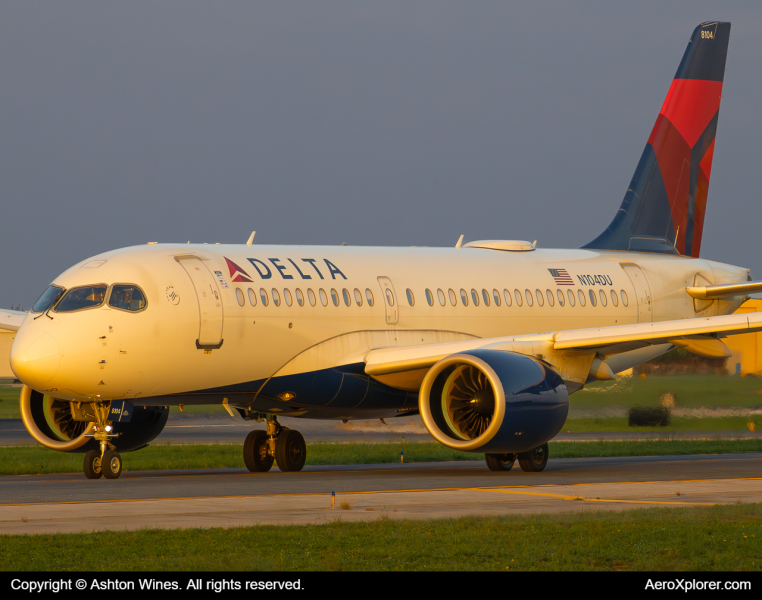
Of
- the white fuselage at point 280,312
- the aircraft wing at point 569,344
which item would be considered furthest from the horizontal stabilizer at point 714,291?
the aircraft wing at point 569,344

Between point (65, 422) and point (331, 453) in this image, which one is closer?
point (65, 422)

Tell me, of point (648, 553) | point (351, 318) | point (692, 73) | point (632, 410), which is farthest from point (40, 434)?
point (692, 73)

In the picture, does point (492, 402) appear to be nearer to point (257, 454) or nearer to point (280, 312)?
point (280, 312)

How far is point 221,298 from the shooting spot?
2205 centimetres

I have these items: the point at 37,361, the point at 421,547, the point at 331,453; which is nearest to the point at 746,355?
the point at 331,453

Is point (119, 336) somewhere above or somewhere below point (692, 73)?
below

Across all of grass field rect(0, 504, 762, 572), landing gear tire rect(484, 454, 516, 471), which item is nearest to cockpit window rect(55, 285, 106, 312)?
landing gear tire rect(484, 454, 516, 471)

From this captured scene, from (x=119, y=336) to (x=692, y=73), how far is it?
19.3 m

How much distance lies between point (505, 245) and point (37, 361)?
42.5ft

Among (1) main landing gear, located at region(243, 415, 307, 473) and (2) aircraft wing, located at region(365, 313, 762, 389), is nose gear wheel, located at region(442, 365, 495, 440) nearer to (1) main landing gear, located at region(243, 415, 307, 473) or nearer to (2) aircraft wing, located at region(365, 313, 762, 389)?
(2) aircraft wing, located at region(365, 313, 762, 389)

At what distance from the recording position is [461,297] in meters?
26.3

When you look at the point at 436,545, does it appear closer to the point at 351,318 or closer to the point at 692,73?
the point at 351,318

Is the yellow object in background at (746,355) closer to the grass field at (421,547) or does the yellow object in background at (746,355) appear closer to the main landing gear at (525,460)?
the main landing gear at (525,460)

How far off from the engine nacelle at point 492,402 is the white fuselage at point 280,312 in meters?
2.48
